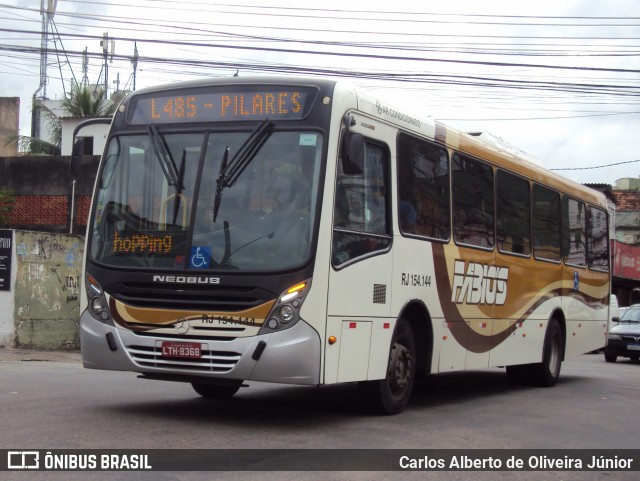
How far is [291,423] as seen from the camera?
891cm

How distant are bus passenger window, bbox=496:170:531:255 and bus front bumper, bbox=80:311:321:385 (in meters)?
5.14

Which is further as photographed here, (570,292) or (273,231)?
(570,292)

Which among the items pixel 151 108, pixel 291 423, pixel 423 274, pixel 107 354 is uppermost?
pixel 151 108

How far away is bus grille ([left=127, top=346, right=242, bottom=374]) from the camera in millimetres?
8211

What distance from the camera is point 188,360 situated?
8336 millimetres

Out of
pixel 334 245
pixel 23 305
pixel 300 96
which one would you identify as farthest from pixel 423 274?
pixel 23 305

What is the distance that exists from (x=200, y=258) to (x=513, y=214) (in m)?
6.01

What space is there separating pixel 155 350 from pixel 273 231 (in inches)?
61.4

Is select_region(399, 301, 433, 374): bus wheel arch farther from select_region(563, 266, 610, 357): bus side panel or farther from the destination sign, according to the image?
select_region(563, 266, 610, 357): bus side panel

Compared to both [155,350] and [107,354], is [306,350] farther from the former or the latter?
[107,354]

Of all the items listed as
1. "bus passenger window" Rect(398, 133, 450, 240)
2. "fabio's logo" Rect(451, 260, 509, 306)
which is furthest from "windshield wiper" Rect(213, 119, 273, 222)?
"fabio's logo" Rect(451, 260, 509, 306)

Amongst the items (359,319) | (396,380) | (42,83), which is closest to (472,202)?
(396,380)

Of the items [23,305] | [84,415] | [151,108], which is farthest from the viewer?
[23,305]

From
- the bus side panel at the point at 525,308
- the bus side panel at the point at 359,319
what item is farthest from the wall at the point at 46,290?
the bus side panel at the point at 359,319
